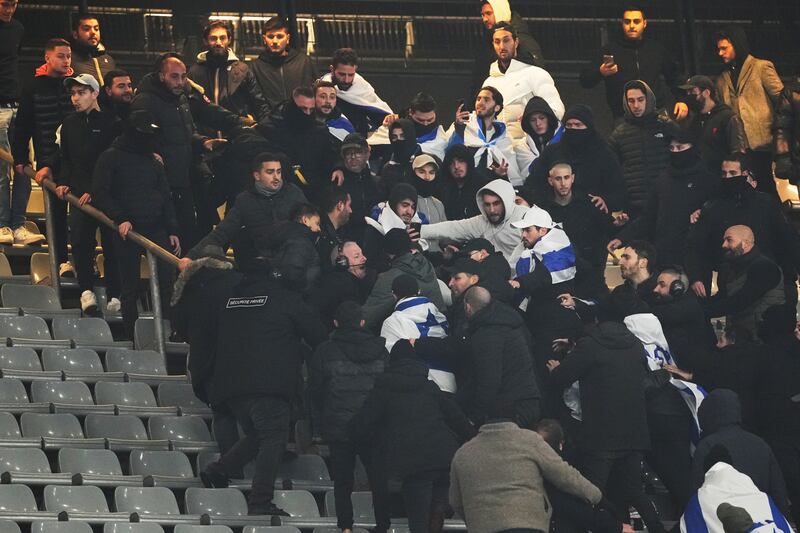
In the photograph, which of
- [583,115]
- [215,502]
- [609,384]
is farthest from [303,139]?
[215,502]

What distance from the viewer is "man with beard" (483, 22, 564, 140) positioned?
1348 cm

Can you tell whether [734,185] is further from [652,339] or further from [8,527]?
[8,527]

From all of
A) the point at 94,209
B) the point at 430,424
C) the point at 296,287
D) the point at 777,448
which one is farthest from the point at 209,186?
the point at 777,448

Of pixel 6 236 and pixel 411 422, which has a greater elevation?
pixel 6 236

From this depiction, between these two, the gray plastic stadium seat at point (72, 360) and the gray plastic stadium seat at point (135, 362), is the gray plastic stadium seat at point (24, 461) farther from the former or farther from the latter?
the gray plastic stadium seat at point (135, 362)

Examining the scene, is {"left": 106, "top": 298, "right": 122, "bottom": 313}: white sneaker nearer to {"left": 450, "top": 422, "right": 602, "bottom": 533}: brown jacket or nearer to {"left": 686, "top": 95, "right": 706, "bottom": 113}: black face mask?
{"left": 450, "top": 422, "right": 602, "bottom": 533}: brown jacket

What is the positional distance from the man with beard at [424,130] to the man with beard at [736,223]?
2026 millimetres

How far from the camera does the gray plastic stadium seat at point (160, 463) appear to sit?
10.0m

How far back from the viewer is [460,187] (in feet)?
40.7

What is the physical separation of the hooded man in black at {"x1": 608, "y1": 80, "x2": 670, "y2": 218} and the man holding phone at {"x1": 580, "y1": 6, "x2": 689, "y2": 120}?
102 centimetres

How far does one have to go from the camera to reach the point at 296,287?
34.0 ft

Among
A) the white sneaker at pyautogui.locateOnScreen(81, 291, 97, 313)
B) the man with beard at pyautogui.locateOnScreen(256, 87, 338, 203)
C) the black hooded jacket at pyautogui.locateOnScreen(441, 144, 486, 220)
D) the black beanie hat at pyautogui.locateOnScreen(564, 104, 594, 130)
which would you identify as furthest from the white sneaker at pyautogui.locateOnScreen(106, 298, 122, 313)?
the black beanie hat at pyautogui.locateOnScreen(564, 104, 594, 130)

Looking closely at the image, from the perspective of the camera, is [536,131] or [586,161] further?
[536,131]

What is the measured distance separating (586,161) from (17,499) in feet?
16.1
